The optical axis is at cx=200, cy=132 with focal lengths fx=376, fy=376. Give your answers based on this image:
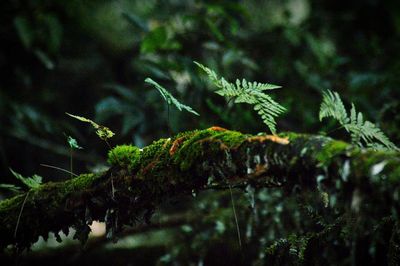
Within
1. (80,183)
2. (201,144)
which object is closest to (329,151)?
(201,144)

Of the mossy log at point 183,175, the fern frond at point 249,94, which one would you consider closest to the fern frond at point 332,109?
the fern frond at point 249,94

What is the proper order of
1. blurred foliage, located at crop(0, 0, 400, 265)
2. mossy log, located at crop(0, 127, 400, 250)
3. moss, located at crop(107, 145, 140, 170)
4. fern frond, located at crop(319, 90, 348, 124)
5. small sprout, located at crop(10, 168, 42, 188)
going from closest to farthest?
mossy log, located at crop(0, 127, 400, 250) → fern frond, located at crop(319, 90, 348, 124) → moss, located at crop(107, 145, 140, 170) → small sprout, located at crop(10, 168, 42, 188) → blurred foliage, located at crop(0, 0, 400, 265)

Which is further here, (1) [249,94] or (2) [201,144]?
(1) [249,94]

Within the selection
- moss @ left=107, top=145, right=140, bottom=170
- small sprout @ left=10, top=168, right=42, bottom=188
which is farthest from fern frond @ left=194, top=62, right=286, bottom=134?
small sprout @ left=10, top=168, right=42, bottom=188

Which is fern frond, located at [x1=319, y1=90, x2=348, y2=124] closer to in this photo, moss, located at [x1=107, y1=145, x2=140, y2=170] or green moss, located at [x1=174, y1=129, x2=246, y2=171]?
green moss, located at [x1=174, y1=129, x2=246, y2=171]

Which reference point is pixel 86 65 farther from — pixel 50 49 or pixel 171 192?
pixel 171 192

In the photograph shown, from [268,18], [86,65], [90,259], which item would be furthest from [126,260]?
[268,18]

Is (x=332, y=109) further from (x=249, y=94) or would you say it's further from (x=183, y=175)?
(x=183, y=175)
